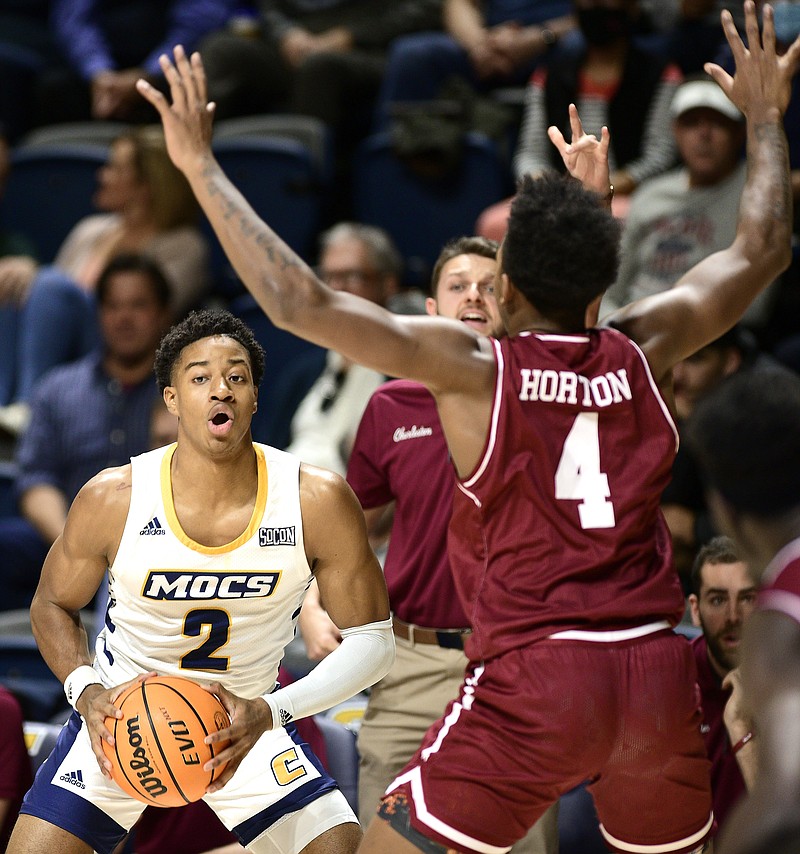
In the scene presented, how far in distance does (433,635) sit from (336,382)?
8.32 ft

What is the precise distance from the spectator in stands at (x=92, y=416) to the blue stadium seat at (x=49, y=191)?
201cm

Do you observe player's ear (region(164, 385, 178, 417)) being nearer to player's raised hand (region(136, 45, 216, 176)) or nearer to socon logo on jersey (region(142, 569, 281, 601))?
socon logo on jersey (region(142, 569, 281, 601))

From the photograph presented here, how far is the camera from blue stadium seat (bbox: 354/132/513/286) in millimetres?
7801

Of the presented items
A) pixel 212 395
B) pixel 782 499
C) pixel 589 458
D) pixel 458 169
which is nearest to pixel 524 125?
pixel 458 169

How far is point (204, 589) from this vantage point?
3.83 meters

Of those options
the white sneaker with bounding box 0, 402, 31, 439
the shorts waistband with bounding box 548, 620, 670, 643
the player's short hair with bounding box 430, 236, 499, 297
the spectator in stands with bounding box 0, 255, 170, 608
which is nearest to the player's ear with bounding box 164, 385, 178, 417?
the player's short hair with bounding box 430, 236, 499, 297

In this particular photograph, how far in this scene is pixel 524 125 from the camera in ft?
25.0

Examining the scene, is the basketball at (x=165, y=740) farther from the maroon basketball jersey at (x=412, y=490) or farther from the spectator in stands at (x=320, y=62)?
the spectator in stands at (x=320, y=62)

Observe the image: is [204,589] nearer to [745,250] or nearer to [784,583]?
[745,250]

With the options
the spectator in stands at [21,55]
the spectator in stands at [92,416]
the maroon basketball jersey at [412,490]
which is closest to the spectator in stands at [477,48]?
the spectator in stands at [92,416]

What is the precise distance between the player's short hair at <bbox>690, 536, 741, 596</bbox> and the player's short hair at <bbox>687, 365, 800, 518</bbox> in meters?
1.89

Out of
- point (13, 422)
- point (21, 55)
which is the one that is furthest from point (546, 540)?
point (21, 55)

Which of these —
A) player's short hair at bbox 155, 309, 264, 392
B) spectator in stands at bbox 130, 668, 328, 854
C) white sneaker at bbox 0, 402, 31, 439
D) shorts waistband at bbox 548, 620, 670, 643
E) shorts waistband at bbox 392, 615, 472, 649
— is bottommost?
spectator in stands at bbox 130, 668, 328, 854

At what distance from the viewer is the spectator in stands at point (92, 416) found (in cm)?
670
